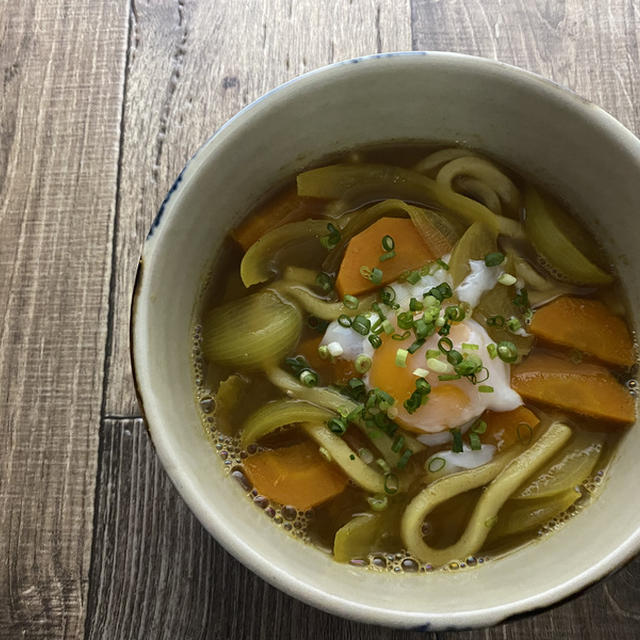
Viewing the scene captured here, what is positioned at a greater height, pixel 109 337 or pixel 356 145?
pixel 356 145

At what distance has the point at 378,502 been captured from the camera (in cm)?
170

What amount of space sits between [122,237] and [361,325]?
2.45 ft

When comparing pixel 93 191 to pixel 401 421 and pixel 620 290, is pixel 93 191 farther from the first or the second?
pixel 620 290

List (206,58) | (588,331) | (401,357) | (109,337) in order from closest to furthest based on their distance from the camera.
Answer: (401,357) < (588,331) < (109,337) < (206,58)

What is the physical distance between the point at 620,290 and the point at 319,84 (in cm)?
90

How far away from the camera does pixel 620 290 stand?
180 cm

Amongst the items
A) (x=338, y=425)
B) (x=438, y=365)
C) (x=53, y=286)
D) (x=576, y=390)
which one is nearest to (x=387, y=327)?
(x=438, y=365)

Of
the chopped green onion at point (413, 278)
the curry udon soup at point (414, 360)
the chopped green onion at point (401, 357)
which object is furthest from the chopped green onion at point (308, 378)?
the chopped green onion at point (413, 278)

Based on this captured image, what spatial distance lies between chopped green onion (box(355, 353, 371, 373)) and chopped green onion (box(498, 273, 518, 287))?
39 cm

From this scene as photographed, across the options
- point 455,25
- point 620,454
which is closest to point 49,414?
point 620,454

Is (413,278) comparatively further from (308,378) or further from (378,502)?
(378,502)

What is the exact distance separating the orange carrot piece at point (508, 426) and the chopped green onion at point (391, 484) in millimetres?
239

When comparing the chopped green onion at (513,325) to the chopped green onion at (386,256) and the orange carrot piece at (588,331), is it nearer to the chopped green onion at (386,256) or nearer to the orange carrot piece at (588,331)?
the orange carrot piece at (588,331)

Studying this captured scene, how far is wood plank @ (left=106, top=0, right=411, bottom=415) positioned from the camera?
2.04 meters
